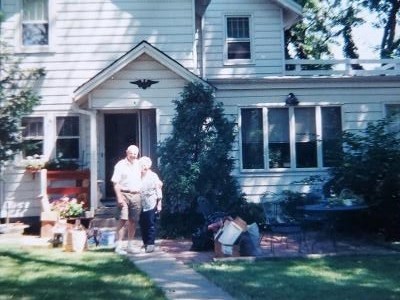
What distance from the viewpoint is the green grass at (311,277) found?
22.2ft

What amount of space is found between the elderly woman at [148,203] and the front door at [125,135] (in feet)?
13.6

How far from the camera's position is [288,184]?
48.8 feet

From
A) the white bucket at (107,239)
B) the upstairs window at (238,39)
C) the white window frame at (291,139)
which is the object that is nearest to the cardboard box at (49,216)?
the white bucket at (107,239)

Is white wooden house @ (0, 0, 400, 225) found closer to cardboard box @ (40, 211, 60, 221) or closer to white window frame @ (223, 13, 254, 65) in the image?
white window frame @ (223, 13, 254, 65)

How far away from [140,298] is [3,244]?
5.88 metres

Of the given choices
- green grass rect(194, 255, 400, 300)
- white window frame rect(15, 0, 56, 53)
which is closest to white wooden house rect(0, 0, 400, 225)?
white window frame rect(15, 0, 56, 53)

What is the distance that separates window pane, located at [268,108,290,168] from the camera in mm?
15086

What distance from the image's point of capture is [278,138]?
49.8 feet

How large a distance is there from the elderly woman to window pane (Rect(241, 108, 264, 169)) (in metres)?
5.03

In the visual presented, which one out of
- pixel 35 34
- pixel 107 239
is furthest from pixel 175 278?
pixel 35 34

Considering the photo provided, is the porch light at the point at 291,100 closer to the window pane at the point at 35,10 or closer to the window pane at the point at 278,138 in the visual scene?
the window pane at the point at 278,138

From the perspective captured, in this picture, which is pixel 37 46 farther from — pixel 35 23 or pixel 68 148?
pixel 68 148

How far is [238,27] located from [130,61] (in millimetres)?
4620

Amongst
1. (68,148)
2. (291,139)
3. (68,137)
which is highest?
(68,137)
